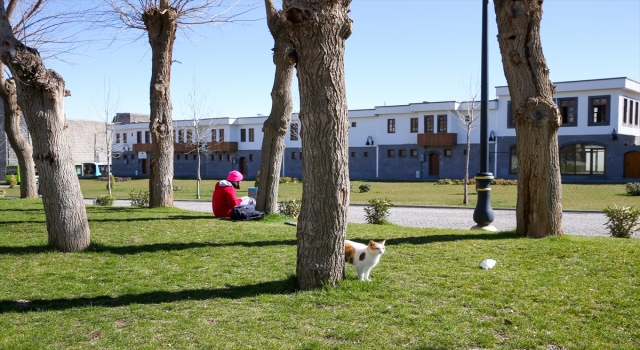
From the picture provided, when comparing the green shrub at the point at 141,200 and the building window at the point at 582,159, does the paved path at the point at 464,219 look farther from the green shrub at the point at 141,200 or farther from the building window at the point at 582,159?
the building window at the point at 582,159

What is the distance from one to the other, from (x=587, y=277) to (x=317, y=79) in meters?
3.48

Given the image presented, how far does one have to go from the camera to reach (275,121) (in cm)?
1213

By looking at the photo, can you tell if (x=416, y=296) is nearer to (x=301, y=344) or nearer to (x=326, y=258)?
(x=326, y=258)

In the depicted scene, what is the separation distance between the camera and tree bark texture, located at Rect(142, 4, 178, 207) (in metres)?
13.4

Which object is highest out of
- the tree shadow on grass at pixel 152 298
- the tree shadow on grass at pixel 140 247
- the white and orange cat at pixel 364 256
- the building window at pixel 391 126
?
the building window at pixel 391 126

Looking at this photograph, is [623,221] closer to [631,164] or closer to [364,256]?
[364,256]

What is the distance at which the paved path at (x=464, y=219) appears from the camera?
14297 millimetres

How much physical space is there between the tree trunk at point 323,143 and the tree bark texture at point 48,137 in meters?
3.75

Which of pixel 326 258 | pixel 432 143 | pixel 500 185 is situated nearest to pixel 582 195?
pixel 500 185

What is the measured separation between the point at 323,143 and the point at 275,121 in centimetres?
688

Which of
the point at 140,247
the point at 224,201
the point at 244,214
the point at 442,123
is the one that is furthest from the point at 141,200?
the point at 442,123

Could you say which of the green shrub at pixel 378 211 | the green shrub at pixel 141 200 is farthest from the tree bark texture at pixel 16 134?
the green shrub at pixel 378 211

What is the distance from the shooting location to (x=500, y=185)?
121 ft

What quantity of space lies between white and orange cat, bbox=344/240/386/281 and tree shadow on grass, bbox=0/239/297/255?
2.53 meters
